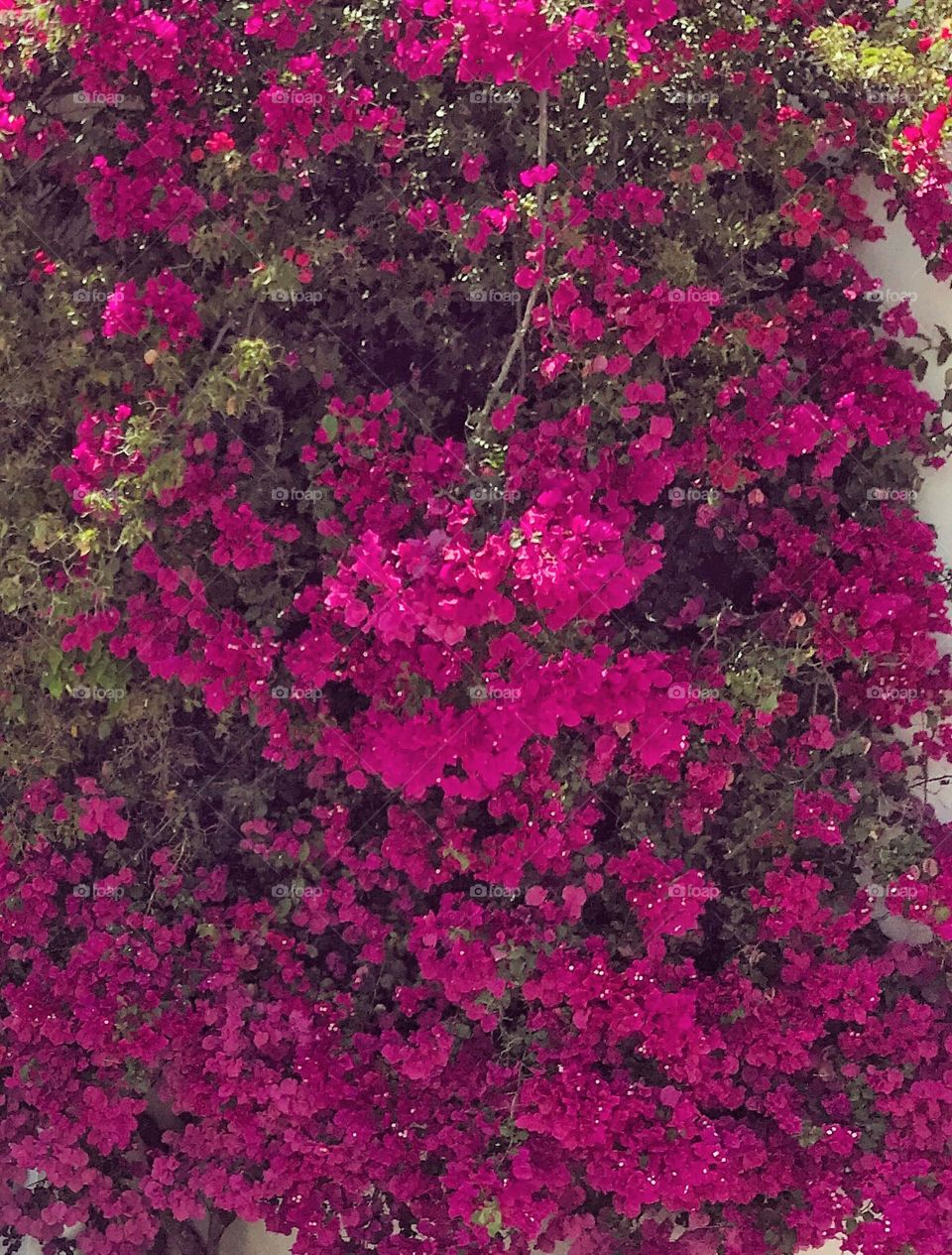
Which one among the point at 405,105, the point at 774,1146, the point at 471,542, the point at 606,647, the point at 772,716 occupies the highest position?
the point at 405,105

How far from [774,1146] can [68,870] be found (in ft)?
5.81

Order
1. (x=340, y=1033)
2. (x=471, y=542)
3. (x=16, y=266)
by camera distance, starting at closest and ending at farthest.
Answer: (x=471, y=542)
(x=16, y=266)
(x=340, y=1033)

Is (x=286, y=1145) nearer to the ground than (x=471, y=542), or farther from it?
nearer to the ground

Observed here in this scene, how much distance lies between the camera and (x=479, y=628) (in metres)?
2.69

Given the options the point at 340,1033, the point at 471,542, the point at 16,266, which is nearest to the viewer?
the point at 471,542

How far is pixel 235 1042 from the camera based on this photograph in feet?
9.66

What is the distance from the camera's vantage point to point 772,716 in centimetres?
290

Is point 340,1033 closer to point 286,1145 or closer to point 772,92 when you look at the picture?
point 286,1145

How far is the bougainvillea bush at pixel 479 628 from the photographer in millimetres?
2699

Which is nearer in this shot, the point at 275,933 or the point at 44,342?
the point at 44,342

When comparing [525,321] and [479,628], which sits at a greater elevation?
[525,321]

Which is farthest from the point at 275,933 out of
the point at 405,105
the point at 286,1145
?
the point at 405,105

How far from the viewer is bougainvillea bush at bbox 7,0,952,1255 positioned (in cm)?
270

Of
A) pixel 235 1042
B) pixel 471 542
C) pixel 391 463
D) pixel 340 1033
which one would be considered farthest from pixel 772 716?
pixel 235 1042
